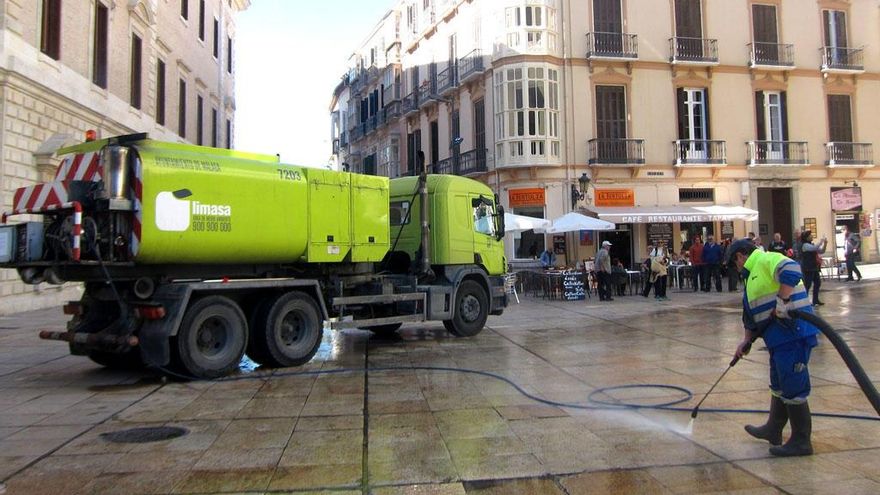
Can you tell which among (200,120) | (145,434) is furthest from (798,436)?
(200,120)

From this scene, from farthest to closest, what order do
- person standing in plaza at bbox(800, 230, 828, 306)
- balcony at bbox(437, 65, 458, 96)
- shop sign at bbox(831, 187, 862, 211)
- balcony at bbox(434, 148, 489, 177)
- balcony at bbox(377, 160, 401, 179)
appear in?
balcony at bbox(377, 160, 401, 179)
balcony at bbox(437, 65, 458, 96)
shop sign at bbox(831, 187, 862, 211)
balcony at bbox(434, 148, 489, 177)
person standing in plaza at bbox(800, 230, 828, 306)

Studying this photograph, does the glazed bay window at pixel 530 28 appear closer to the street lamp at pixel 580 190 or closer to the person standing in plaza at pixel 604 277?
the street lamp at pixel 580 190

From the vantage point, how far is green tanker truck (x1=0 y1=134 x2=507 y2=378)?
7.13 meters

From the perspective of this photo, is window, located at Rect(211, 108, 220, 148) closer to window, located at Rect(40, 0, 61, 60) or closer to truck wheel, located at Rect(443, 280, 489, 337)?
window, located at Rect(40, 0, 61, 60)

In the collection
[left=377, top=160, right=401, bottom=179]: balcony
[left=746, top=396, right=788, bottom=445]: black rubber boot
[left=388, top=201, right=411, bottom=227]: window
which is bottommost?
[left=746, top=396, right=788, bottom=445]: black rubber boot

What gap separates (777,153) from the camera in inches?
1043

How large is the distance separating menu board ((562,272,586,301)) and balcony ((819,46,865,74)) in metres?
17.2

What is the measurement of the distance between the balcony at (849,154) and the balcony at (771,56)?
13.1 feet

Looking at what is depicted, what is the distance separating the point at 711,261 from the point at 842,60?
1503cm

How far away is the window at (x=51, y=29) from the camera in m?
15.5

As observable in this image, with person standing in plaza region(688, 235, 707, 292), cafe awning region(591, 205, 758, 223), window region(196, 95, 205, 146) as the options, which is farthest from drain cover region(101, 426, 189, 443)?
window region(196, 95, 205, 146)

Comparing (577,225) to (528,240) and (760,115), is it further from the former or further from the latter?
(760,115)

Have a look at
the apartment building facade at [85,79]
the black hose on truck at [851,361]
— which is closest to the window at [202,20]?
the apartment building facade at [85,79]

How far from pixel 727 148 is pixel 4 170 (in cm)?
2455
